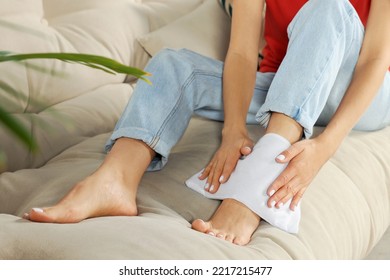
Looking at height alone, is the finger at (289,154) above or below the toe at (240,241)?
above

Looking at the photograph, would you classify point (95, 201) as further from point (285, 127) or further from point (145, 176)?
point (285, 127)

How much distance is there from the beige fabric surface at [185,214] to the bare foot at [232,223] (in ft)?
0.07

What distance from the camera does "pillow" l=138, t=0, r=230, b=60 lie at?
204 centimetres

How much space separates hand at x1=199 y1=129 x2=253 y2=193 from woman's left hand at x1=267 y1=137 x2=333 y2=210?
95 millimetres

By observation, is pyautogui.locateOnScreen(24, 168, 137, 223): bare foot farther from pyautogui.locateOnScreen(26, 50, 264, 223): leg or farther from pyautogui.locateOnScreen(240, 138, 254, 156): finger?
pyautogui.locateOnScreen(240, 138, 254, 156): finger

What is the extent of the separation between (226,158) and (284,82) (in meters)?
0.18

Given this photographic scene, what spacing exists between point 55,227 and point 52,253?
81 mm

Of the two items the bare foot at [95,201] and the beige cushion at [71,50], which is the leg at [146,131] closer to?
the bare foot at [95,201]

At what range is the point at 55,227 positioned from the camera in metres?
1.04

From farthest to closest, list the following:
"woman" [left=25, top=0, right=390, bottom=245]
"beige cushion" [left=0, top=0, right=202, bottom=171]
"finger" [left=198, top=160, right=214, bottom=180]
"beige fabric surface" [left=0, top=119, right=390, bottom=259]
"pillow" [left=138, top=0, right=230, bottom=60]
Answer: "pillow" [left=138, top=0, right=230, bottom=60], "beige cushion" [left=0, top=0, right=202, bottom=171], "finger" [left=198, top=160, right=214, bottom=180], "woman" [left=25, top=0, right=390, bottom=245], "beige fabric surface" [left=0, top=119, right=390, bottom=259]

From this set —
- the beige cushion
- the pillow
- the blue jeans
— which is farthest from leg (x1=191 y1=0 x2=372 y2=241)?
the pillow

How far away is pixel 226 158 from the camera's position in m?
1.33

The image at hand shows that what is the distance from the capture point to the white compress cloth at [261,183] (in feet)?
4.06

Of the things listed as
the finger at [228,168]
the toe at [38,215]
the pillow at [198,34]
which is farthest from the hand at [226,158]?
the pillow at [198,34]
